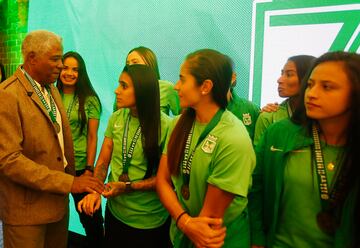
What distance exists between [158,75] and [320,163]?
5.00 feet

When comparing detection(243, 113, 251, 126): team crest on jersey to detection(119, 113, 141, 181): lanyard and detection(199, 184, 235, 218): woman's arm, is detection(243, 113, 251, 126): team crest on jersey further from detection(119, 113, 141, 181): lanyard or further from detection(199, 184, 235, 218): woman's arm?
detection(199, 184, 235, 218): woman's arm

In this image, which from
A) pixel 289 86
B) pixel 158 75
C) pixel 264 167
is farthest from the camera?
pixel 158 75

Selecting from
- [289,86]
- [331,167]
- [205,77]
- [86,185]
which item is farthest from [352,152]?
[86,185]

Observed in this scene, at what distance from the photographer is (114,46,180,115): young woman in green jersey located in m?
2.36

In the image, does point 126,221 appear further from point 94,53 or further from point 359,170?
point 94,53

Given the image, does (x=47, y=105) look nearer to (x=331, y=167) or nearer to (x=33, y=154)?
(x=33, y=154)

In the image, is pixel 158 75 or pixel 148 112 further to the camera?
pixel 158 75

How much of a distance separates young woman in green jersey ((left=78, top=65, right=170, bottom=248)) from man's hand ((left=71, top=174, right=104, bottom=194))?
59 mm

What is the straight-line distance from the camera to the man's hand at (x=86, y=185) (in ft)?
5.26

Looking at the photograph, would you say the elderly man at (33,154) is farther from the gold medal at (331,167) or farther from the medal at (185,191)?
the gold medal at (331,167)

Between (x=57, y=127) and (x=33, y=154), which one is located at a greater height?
(x=57, y=127)

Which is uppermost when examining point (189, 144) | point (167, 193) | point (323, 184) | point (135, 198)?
point (189, 144)

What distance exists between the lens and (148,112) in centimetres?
172

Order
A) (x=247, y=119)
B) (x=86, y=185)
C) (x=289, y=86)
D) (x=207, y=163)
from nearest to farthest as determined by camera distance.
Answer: (x=207, y=163), (x=86, y=185), (x=289, y=86), (x=247, y=119)
